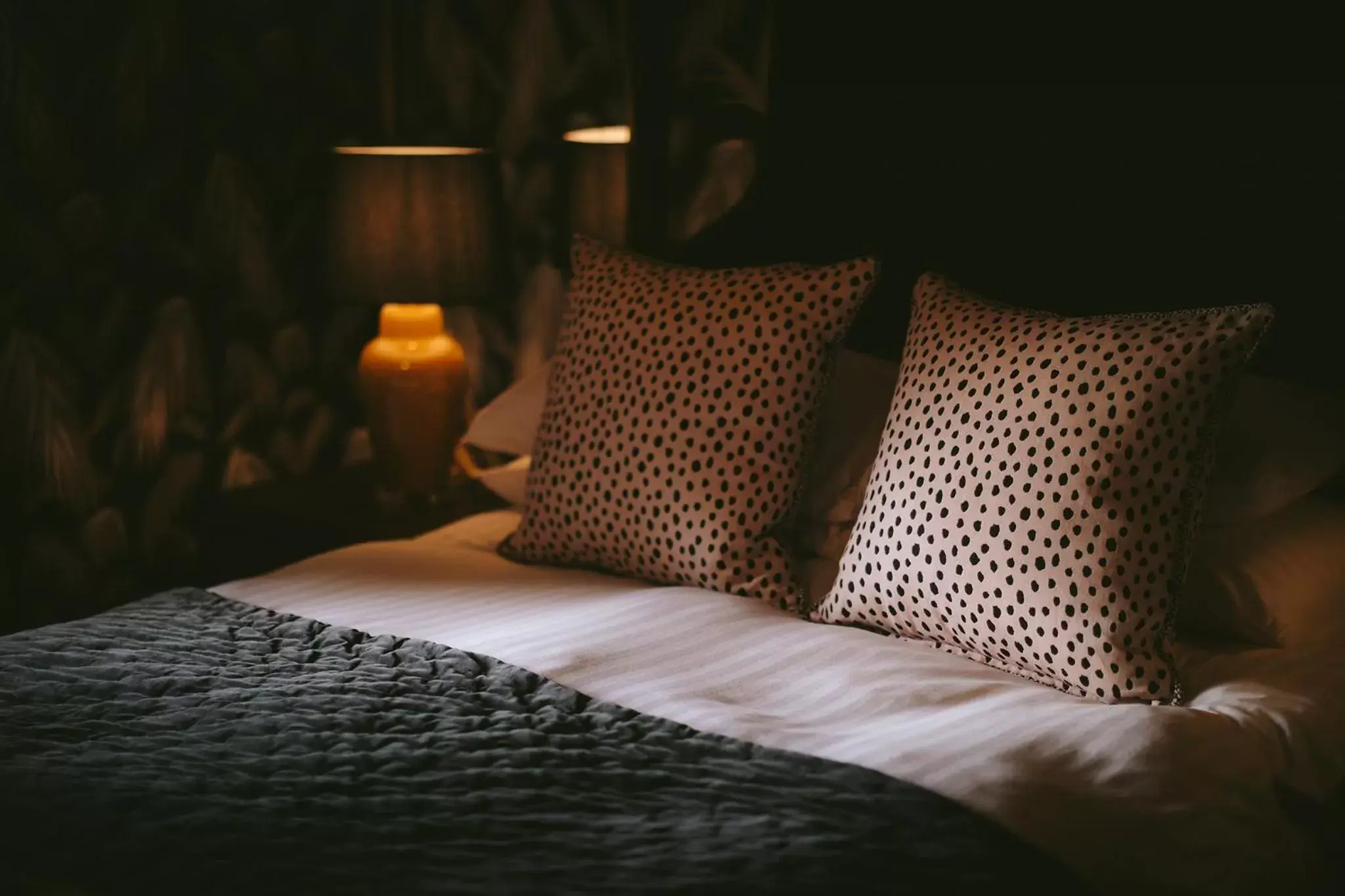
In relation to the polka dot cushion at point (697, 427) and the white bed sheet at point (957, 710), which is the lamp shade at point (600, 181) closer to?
the polka dot cushion at point (697, 427)

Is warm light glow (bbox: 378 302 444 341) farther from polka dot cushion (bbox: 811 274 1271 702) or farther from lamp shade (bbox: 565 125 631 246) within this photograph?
polka dot cushion (bbox: 811 274 1271 702)

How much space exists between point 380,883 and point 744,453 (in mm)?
890

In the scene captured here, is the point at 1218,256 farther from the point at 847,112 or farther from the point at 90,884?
the point at 90,884

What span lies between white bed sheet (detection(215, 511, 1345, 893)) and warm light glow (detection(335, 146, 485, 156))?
835 mm

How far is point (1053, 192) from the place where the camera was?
2.04 m

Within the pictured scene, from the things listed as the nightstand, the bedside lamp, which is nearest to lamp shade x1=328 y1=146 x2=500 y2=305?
the bedside lamp

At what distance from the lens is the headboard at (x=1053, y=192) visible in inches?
72.7

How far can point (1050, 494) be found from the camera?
60.1 inches

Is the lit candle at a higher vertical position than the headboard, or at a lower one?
lower

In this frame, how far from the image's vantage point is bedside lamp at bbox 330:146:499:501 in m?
2.39

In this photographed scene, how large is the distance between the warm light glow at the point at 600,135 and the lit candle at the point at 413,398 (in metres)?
0.46

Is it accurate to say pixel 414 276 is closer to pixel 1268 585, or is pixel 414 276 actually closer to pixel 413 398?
pixel 413 398

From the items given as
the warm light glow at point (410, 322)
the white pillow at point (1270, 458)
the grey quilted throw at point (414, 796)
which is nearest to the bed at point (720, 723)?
the grey quilted throw at point (414, 796)

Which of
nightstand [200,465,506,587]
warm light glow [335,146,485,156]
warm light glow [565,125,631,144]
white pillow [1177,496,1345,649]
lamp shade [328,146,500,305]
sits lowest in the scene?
nightstand [200,465,506,587]
